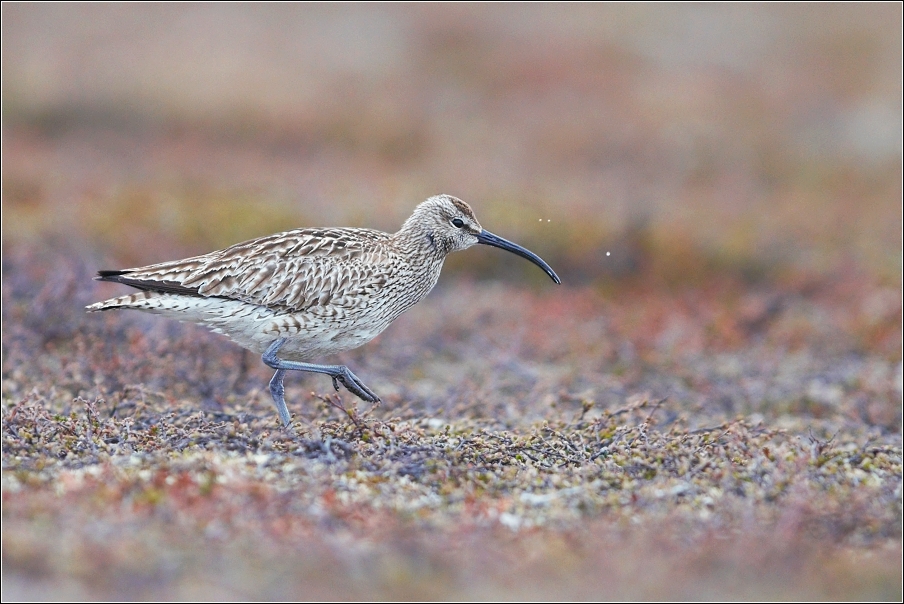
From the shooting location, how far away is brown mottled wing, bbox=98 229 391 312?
8.73 meters

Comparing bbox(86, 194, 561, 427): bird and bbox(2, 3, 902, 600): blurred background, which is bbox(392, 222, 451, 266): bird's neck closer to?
bbox(86, 194, 561, 427): bird

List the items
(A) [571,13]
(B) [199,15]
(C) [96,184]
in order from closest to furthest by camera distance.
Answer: (C) [96,184] → (B) [199,15] → (A) [571,13]

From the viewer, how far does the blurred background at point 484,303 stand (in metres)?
6.52

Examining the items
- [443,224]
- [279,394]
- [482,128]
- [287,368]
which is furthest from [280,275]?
[482,128]

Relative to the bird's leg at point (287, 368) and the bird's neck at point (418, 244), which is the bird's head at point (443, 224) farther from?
the bird's leg at point (287, 368)

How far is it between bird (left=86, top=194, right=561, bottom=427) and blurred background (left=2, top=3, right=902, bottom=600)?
0.70m

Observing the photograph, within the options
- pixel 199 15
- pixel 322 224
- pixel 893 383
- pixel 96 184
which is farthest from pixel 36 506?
pixel 199 15

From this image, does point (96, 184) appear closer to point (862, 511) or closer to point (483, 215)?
point (483, 215)

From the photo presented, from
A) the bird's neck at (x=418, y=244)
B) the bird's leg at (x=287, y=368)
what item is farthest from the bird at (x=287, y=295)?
the bird's neck at (x=418, y=244)

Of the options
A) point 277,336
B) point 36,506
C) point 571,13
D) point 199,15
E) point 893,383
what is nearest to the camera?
point 36,506

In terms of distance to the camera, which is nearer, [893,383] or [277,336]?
[277,336]

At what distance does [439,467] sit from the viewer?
7.75m

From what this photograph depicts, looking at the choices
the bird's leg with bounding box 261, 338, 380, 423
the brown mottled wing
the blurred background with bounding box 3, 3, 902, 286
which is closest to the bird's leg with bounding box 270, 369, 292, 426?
the bird's leg with bounding box 261, 338, 380, 423

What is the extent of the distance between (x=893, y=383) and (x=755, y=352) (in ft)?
6.31
